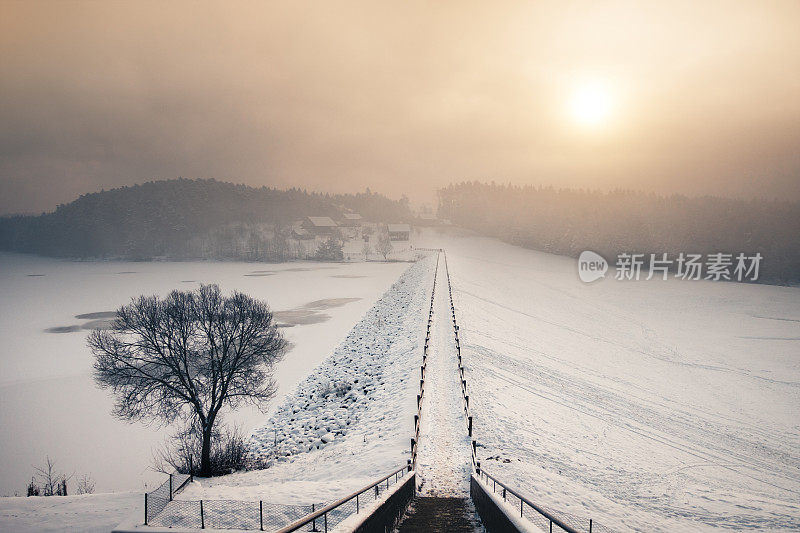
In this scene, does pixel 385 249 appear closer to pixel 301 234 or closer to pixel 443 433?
pixel 301 234

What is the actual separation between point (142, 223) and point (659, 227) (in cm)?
18214

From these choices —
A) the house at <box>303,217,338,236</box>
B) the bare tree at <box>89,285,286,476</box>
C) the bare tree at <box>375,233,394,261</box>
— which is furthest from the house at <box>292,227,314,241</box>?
the bare tree at <box>89,285,286,476</box>

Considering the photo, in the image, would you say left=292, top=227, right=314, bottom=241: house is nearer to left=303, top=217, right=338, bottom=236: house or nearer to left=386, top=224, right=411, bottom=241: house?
left=303, top=217, right=338, bottom=236: house

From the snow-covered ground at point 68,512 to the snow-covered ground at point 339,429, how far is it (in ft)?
4.30

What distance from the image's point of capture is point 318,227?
165 meters

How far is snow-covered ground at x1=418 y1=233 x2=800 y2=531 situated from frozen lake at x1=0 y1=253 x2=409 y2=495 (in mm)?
15083

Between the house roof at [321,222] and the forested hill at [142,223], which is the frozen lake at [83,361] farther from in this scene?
the house roof at [321,222]

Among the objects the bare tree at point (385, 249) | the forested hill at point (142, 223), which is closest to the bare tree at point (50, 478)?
the bare tree at point (385, 249)

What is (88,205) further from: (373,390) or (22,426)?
(373,390)

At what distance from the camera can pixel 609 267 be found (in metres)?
111

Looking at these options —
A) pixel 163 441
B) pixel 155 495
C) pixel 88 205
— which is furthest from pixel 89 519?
pixel 88 205

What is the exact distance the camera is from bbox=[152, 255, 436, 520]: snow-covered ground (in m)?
12.2

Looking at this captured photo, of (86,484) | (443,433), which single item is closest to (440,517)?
(443,433)

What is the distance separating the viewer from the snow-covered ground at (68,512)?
9.73 meters
